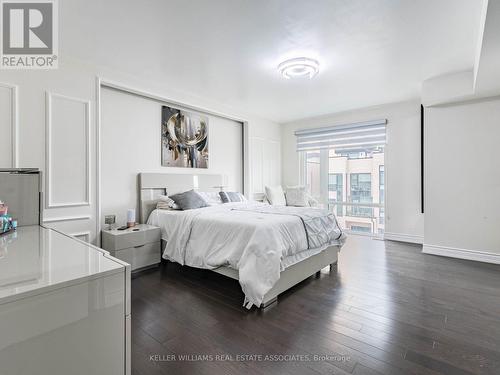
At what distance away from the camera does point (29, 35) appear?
241 cm

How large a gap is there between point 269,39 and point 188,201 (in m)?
2.25

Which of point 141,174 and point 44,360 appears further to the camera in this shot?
point 141,174

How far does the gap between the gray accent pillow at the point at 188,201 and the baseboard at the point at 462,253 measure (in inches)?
139

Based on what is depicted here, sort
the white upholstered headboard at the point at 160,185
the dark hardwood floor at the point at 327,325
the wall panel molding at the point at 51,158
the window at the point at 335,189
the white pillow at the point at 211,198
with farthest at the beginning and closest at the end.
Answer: the window at the point at 335,189, the white pillow at the point at 211,198, the white upholstered headboard at the point at 160,185, the wall panel molding at the point at 51,158, the dark hardwood floor at the point at 327,325

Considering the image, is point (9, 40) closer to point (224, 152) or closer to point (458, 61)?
point (224, 152)

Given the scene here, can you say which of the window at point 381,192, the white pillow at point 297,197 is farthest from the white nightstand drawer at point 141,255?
Answer: the window at point 381,192

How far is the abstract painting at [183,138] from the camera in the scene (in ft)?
13.4

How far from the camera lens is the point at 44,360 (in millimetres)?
815

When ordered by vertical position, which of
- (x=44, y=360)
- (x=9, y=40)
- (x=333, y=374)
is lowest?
(x=333, y=374)

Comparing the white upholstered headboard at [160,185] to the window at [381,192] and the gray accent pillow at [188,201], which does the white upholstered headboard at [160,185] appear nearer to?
the gray accent pillow at [188,201]

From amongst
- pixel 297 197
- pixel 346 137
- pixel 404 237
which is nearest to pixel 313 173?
pixel 297 197

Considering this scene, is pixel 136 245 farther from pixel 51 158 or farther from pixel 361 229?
pixel 361 229

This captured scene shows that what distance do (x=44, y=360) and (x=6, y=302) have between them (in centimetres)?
25

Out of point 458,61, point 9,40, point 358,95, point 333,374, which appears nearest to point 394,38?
point 458,61
